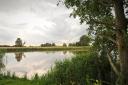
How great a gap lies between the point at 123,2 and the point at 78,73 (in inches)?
171

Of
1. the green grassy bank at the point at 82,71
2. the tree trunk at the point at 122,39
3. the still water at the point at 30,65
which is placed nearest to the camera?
the tree trunk at the point at 122,39

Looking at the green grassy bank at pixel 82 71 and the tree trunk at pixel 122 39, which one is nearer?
the tree trunk at pixel 122 39

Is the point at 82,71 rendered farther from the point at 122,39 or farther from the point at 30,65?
the point at 30,65

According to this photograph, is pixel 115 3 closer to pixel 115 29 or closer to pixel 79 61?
pixel 115 29

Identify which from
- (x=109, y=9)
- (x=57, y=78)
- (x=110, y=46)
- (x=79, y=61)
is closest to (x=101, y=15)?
(x=109, y=9)

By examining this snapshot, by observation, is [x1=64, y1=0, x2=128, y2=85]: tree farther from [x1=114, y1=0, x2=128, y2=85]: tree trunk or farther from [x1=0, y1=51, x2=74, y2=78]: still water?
[x1=0, y1=51, x2=74, y2=78]: still water

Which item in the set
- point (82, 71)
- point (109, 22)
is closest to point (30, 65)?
point (82, 71)

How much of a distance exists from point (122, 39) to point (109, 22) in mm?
1326

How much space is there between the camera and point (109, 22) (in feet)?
51.2

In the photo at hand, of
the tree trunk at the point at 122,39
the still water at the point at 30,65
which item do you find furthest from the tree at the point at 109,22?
the still water at the point at 30,65

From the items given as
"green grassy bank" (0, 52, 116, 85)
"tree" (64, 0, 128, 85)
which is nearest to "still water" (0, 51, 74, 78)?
"green grassy bank" (0, 52, 116, 85)

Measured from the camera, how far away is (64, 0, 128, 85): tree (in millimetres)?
14711

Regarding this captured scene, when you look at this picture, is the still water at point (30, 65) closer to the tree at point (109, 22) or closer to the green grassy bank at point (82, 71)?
the green grassy bank at point (82, 71)

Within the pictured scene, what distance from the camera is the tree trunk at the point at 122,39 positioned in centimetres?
1462
